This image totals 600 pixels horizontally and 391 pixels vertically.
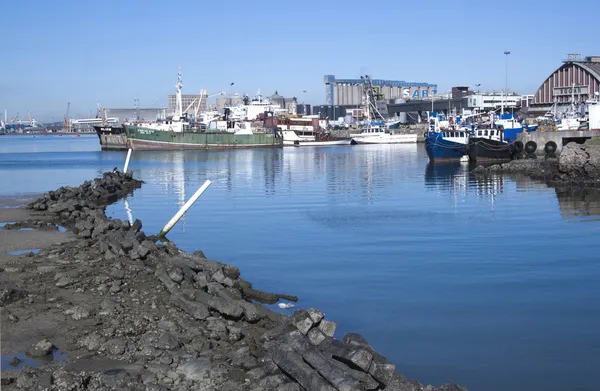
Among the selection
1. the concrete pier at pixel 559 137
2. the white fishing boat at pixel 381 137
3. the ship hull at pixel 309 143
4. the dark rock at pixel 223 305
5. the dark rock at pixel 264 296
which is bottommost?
the dark rock at pixel 264 296

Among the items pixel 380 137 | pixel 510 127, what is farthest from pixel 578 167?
pixel 380 137

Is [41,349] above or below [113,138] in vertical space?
below

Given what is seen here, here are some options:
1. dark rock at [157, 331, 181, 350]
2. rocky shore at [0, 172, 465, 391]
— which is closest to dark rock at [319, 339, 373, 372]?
rocky shore at [0, 172, 465, 391]

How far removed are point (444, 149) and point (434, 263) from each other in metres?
37.9

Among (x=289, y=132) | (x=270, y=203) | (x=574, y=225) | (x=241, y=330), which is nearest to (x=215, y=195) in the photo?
(x=270, y=203)

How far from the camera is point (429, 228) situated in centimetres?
1970

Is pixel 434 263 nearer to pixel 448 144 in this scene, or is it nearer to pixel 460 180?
pixel 460 180

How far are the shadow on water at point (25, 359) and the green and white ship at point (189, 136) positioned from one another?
72.5m

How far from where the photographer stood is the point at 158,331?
28.6ft

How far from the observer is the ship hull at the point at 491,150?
4778 centimetres

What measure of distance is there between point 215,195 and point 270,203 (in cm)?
441

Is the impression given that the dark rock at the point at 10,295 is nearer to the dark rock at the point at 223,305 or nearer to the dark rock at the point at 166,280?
the dark rock at the point at 166,280

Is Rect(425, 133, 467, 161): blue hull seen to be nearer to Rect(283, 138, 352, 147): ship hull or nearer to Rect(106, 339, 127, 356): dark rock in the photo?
Rect(283, 138, 352, 147): ship hull

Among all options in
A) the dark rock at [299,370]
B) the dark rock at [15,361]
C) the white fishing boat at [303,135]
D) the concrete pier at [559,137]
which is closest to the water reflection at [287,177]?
the concrete pier at [559,137]
